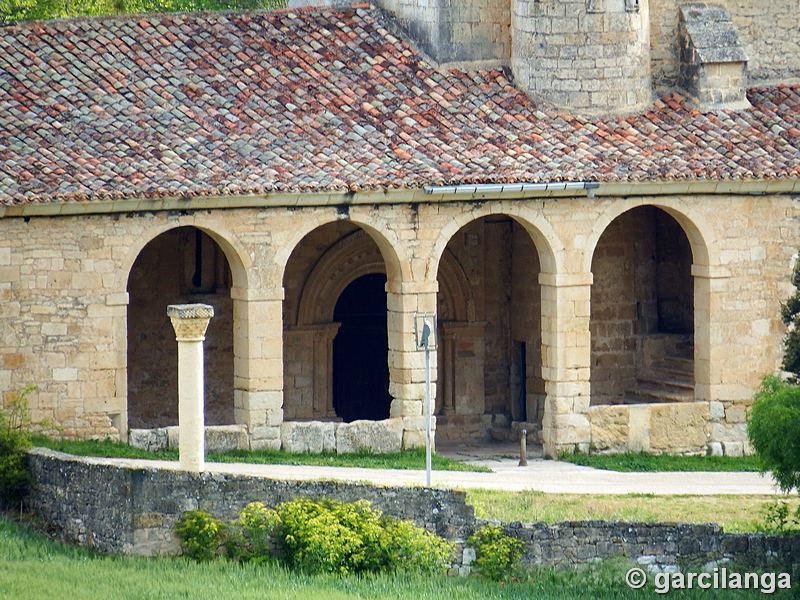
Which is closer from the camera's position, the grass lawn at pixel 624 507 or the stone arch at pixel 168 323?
the grass lawn at pixel 624 507

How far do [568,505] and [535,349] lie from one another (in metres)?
7.81

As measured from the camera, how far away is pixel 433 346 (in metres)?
30.5

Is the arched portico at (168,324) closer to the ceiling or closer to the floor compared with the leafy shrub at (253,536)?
closer to the ceiling

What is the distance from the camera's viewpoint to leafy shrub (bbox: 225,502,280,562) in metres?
26.8

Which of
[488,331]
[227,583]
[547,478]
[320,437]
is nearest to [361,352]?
[488,331]

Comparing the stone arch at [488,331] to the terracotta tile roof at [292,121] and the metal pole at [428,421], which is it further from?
the metal pole at [428,421]

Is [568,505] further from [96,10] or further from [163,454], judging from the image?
[96,10]

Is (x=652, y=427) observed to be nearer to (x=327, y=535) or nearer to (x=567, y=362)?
(x=567, y=362)

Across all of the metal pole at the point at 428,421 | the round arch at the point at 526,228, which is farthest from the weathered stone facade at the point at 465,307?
the metal pole at the point at 428,421

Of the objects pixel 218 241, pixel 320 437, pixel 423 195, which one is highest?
pixel 423 195

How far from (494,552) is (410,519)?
1.16 metres

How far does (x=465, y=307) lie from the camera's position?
35.9m

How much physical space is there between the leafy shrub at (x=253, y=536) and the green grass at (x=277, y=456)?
141 inches

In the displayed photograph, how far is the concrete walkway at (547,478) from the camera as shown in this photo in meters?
29.7
